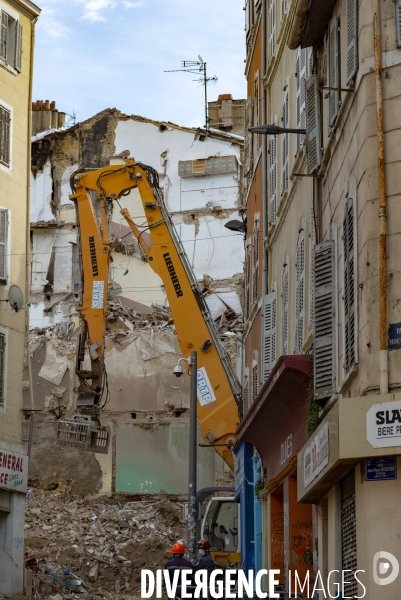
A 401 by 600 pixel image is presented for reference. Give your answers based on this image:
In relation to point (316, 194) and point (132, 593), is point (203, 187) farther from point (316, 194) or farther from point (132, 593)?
point (316, 194)

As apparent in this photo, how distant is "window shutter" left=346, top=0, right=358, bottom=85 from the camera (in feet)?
42.1

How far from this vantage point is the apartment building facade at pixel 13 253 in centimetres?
2580

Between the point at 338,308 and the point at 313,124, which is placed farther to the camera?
the point at 313,124

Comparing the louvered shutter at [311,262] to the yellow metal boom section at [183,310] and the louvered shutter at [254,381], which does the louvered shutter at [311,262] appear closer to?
the louvered shutter at [254,381]

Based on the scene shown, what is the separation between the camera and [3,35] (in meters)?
28.8

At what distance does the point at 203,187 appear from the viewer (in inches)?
1950

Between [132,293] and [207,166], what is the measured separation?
244 inches

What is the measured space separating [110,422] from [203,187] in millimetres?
14633

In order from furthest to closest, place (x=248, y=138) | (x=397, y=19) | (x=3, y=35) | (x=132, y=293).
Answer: (x=132, y=293) < (x=3, y=35) < (x=248, y=138) < (x=397, y=19)

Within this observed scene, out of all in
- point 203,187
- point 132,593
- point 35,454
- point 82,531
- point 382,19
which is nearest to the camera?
point 382,19

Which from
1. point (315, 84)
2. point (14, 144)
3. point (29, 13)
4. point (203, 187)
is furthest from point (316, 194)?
point (203, 187)

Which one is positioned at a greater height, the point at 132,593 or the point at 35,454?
the point at 35,454

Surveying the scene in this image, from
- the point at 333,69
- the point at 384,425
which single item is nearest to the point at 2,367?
the point at 333,69

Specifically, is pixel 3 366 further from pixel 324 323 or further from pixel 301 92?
pixel 324 323
